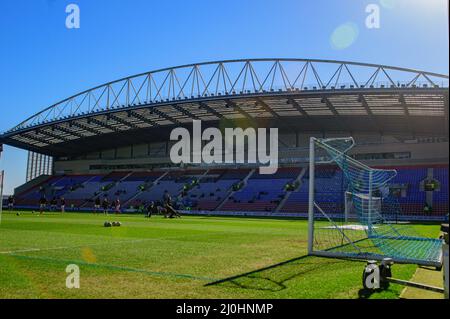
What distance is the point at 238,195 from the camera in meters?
47.7

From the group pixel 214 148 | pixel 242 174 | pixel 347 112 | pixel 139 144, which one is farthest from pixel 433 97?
pixel 139 144

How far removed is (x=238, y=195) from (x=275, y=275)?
4068 centimetres

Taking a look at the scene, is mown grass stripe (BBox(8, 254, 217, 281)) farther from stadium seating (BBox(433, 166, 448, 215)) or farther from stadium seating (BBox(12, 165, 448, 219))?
stadium seating (BBox(433, 166, 448, 215))

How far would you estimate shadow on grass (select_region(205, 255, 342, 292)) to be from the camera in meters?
6.08

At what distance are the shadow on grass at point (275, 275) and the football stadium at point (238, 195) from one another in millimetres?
39

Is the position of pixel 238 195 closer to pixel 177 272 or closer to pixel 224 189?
pixel 224 189

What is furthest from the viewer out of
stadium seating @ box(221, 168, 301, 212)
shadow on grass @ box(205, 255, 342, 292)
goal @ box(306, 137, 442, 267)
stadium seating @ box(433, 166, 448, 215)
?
stadium seating @ box(221, 168, 301, 212)

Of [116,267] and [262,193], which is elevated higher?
[262,193]

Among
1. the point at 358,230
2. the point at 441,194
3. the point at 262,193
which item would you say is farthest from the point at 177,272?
the point at 262,193

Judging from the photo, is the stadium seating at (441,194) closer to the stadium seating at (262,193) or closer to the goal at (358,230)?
the stadium seating at (262,193)

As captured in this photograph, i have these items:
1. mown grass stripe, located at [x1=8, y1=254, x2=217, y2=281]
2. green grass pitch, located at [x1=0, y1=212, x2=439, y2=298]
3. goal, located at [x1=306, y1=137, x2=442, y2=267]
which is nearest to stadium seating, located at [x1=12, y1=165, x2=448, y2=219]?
goal, located at [x1=306, y1=137, x2=442, y2=267]

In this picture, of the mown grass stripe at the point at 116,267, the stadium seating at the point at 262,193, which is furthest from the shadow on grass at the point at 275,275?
the stadium seating at the point at 262,193

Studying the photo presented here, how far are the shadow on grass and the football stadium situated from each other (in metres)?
0.04

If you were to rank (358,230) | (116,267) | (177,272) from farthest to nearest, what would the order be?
(358,230)
(116,267)
(177,272)
